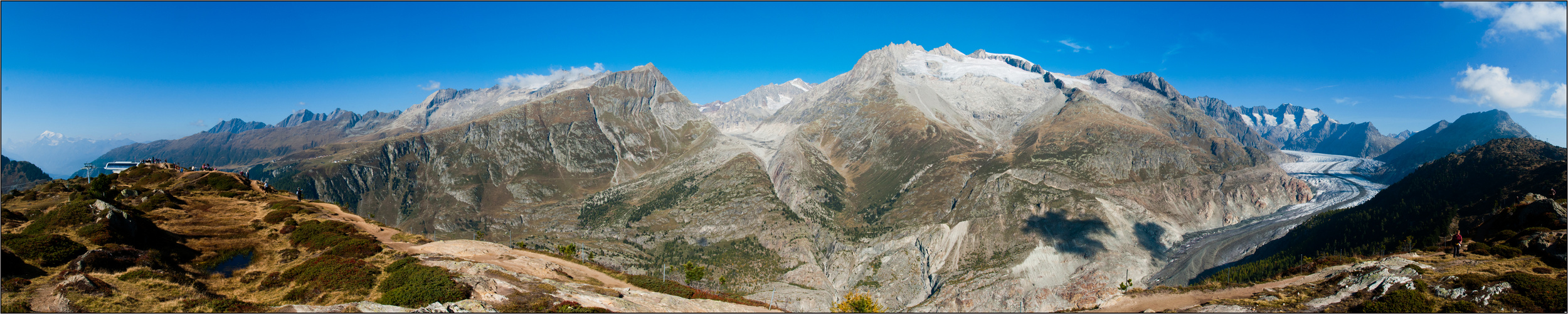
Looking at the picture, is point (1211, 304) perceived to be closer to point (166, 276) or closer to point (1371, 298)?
point (1371, 298)

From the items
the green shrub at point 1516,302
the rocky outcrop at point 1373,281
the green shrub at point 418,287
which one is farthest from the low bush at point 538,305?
the green shrub at point 1516,302

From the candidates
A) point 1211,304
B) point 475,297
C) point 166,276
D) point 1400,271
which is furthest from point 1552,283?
point 166,276

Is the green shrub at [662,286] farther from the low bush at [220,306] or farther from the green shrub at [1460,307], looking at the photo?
the green shrub at [1460,307]

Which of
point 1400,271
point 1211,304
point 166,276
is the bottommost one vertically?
point 1211,304

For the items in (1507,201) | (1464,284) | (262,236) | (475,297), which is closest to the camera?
(475,297)

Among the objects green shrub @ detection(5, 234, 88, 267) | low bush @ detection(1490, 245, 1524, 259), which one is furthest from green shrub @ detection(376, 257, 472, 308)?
low bush @ detection(1490, 245, 1524, 259)

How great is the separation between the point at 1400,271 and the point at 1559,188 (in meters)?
183

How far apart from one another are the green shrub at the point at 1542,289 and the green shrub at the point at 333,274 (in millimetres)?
87032

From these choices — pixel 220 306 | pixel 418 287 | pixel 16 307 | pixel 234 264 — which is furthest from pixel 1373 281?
pixel 234 264

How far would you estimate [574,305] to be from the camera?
43.0 meters

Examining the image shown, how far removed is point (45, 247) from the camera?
36.5 meters

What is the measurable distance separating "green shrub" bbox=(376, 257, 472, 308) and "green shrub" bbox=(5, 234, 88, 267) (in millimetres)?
17678

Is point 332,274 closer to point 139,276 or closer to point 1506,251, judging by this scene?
point 139,276

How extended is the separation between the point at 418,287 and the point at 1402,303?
251 feet
